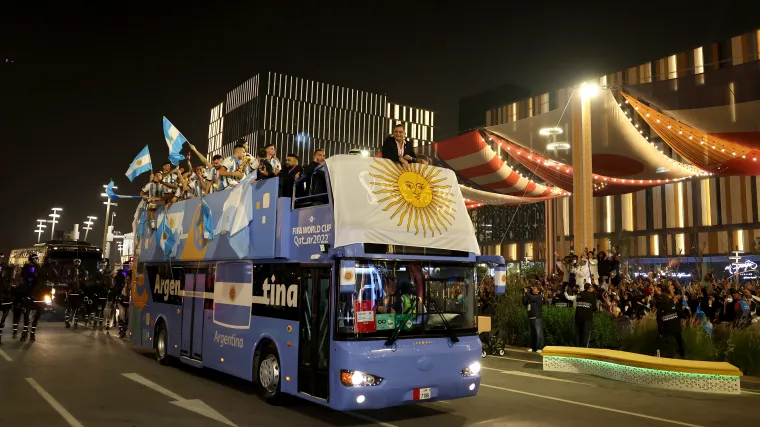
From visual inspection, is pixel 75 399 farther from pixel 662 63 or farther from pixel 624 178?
pixel 662 63

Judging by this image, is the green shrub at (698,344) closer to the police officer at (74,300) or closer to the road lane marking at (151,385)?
the road lane marking at (151,385)

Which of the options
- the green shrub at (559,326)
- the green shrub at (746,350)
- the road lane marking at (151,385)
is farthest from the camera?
the green shrub at (559,326)

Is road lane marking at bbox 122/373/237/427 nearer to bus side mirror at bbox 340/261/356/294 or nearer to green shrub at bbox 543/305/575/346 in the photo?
bus side mirror at bbox 340/261/356/294

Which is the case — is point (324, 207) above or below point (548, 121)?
below

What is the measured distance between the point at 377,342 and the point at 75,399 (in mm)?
4998

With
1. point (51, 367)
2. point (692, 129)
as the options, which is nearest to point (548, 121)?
point (692, 129)

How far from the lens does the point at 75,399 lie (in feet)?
28.9

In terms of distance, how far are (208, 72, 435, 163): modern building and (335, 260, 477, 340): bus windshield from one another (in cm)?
10056

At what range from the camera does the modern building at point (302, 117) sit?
4237 inches

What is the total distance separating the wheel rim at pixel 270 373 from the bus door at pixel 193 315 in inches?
104

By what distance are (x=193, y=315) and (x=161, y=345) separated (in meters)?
1.98

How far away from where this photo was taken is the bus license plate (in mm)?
7425

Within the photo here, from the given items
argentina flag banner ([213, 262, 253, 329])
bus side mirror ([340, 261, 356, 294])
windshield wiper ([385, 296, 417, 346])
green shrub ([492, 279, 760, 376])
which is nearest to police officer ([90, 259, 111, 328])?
argentina flag banner ([213, 262, 253, 329])

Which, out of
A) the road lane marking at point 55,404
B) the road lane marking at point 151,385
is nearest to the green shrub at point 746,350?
the road lane marking at point 151,385
